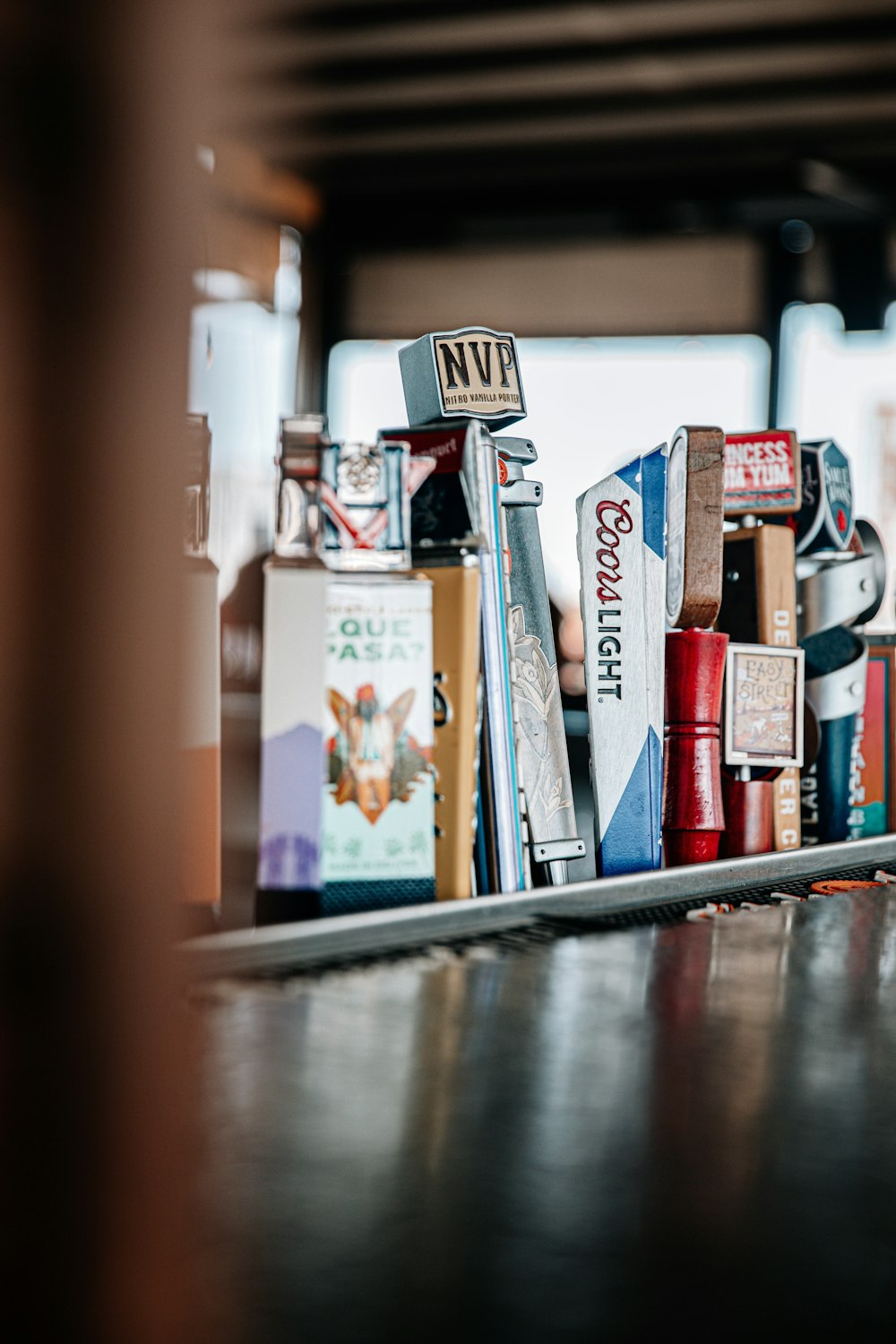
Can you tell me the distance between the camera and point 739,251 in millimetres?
7441

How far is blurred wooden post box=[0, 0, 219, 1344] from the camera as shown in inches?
8.1

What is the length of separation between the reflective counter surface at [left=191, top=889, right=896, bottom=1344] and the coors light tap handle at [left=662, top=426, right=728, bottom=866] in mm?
364

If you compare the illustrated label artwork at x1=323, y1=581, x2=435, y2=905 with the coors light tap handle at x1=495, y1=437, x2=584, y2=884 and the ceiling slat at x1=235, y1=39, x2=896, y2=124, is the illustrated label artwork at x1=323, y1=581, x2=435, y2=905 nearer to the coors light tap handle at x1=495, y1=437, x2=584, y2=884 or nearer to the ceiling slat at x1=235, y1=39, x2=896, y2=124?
the coors light tap handle at x1=495, y1=437, x2=584, y2=884

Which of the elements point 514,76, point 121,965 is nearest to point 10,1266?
point 121,965

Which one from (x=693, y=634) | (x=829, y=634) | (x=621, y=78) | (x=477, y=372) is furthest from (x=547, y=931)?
(x=621, y=78)

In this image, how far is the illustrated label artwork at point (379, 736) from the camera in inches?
31.9

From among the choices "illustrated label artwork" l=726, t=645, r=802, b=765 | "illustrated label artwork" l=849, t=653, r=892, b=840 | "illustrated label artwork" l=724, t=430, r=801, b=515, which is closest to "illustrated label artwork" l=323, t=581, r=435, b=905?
"illustrated label artwork" l=726, t=645, r=802, b=765

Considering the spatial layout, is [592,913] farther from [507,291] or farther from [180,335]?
[507,291]

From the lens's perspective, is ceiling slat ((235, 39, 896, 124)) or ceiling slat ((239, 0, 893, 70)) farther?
ceiling slat ((235, 39, 896, 124))

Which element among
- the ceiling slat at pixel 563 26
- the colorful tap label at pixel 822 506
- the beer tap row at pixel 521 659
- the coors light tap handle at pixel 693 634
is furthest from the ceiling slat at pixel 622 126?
the coors light tap handle at pixel 693 634

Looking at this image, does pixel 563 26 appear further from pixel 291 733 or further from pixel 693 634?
pixel 291 733

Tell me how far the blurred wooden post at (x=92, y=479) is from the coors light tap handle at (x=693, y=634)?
86 cm

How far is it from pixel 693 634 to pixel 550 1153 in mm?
688

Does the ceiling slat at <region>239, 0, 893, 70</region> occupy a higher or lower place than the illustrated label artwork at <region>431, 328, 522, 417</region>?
higher
